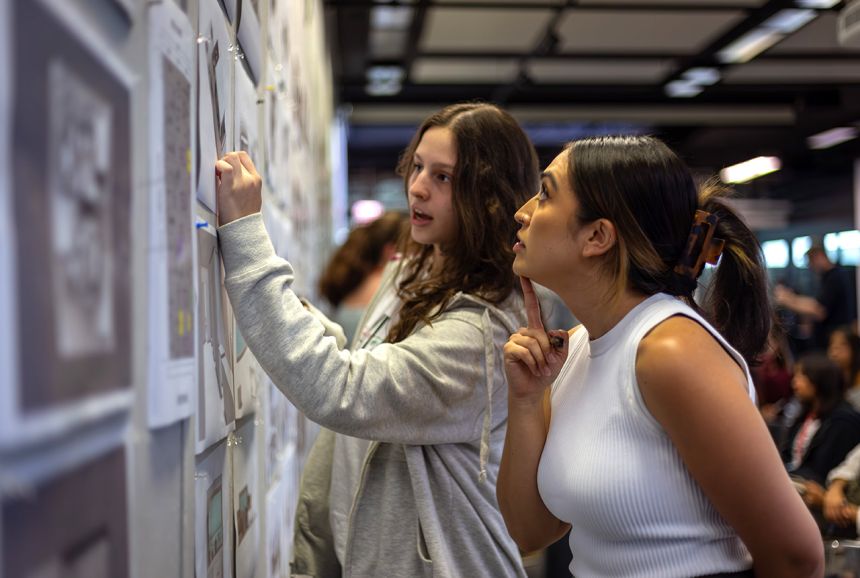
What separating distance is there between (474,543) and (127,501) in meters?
1.01

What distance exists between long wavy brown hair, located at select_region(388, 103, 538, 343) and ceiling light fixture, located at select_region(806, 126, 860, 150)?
8091mm

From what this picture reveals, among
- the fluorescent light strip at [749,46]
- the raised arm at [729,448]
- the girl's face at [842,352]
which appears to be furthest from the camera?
the fluorescent light strip at [749,46]

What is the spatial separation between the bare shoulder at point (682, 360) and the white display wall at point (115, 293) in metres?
0.60

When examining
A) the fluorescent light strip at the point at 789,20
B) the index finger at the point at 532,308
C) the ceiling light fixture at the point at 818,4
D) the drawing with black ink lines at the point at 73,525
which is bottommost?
the drawing with black ink lines at the point at 73,525

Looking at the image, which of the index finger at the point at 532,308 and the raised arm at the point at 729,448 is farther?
the index finger at the point at 532,308

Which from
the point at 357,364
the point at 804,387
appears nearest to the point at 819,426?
the point at 804,387

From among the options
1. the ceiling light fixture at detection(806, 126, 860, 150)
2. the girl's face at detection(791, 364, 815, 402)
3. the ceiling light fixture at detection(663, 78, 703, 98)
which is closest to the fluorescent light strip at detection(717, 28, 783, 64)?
the ceiling light fixture at detection(663, 78, 703, 98)

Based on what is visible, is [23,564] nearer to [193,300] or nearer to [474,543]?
[193,300]

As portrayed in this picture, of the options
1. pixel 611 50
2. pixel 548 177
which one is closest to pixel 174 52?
pixel 548 177

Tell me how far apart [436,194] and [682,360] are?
65cm

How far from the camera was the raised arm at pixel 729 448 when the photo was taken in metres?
1.15

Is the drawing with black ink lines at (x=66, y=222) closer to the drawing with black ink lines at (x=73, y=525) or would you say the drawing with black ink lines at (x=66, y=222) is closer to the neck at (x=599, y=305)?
the drawing with black ink lines at (x=73, y=525)

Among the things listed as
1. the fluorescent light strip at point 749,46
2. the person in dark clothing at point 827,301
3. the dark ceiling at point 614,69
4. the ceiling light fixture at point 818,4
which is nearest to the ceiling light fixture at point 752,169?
the dark ceiling at point 614,69

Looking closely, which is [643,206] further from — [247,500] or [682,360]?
[247,500]
